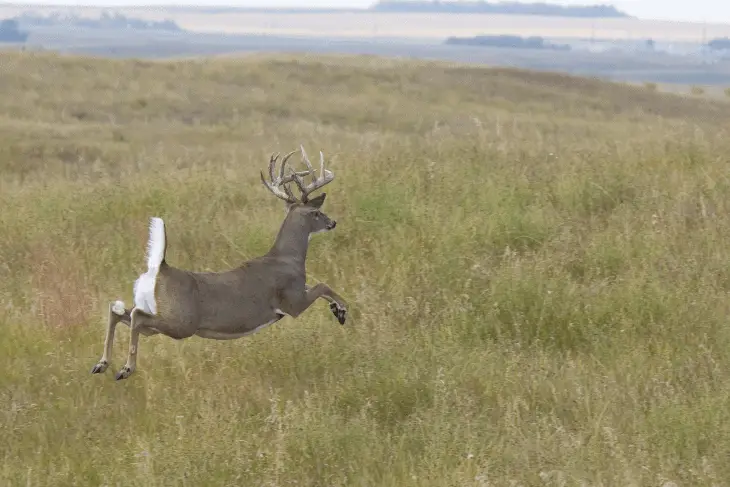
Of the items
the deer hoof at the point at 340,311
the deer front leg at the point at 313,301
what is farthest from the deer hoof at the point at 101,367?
the deer hoof at the point at 340,311

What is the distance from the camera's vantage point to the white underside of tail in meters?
5.17

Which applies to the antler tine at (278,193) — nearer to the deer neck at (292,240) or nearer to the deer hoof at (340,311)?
the deer neck at (292,240)

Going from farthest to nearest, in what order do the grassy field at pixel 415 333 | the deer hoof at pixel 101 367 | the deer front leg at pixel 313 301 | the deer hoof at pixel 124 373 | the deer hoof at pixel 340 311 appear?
the deer hoof at pixel 340 311
the deer front leg at pixel 313 301
the deer hoof at pixel 101 367
the deer hoof at pixel 124 373
the grassy field at pixel 415 333

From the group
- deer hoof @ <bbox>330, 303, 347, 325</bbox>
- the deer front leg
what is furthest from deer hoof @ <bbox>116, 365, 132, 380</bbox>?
deer hoof @ <bbox>330, 303, 347, 325</bbox>

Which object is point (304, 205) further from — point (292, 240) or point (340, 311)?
point (340, 311)

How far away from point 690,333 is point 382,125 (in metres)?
29.4

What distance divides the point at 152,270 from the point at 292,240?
1332 mm

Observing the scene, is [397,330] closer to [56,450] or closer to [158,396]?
[158,396]

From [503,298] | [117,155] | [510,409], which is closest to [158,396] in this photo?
[510,409]

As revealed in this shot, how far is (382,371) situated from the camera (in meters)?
5.91

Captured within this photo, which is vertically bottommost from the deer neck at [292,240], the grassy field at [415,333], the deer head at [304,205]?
the grassy field at [415,333]

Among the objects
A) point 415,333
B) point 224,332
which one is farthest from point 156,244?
point 415,333

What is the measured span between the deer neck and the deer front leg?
23 cm

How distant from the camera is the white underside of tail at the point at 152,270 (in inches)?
204
